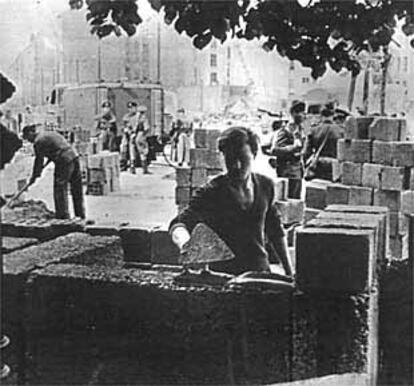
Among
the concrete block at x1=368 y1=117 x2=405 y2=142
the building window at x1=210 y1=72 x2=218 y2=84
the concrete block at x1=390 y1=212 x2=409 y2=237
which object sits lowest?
the concrete block at x1=390 y1=212 x2=409 y2=237

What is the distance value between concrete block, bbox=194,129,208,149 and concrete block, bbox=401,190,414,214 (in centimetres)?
38

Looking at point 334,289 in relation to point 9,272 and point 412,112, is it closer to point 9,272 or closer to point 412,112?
point 412,112

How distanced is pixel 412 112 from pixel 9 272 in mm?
809

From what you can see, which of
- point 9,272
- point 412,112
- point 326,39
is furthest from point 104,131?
point 412,112

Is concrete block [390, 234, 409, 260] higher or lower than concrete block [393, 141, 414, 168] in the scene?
lower

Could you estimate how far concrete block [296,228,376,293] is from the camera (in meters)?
1.51

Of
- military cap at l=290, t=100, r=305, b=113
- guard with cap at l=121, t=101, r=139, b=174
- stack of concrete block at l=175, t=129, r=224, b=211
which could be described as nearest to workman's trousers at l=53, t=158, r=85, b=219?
guard with cap at l=121, t=101, r=139, b=174

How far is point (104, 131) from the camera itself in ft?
5.39

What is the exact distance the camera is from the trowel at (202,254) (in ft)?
5.27

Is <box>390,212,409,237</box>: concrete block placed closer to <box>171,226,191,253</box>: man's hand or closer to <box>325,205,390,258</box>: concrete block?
<box>325,205,390,258</box>: concrete block

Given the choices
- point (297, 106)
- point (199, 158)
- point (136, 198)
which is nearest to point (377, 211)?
point (297, 106)

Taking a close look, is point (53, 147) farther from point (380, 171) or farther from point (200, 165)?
point (380, 171)

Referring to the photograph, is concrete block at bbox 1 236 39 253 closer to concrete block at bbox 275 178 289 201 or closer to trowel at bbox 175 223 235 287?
trowel at bbox 175 223 235 287

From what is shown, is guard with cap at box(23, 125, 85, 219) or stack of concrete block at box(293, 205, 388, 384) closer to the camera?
stack of concrete block at box(293, 205, 388, 384)
